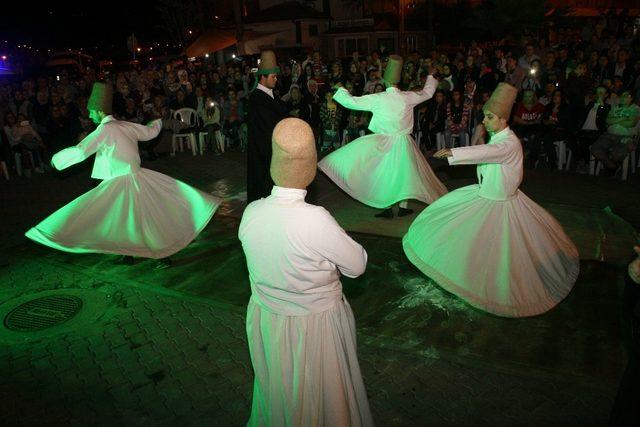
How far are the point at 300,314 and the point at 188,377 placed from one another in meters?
2.06

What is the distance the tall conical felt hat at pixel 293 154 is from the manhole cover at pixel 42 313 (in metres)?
4.04

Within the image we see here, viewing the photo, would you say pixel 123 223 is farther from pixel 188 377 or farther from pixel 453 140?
pixel 453 140

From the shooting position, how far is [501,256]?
478cm

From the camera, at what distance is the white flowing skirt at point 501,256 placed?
4.72 meters

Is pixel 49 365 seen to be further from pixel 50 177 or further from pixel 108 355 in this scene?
pixel 50 177

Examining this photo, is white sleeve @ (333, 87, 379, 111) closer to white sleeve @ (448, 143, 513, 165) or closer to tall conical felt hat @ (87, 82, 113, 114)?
white sleeve @ (448, 143, 513, 165)

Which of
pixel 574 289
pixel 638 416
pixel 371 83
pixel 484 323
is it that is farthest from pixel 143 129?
pixel 371 83

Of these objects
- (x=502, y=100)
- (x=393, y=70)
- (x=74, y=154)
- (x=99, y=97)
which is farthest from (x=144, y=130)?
(x=502, y=100)

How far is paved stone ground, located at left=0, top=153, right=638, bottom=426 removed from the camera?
3.75 m

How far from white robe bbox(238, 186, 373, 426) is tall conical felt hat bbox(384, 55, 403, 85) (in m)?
4.92

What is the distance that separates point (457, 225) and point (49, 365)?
4076mm

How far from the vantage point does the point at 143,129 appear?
6.29 m

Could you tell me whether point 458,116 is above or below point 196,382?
above

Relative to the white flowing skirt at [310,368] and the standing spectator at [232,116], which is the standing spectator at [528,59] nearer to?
the standing spectator at [232,116]
